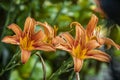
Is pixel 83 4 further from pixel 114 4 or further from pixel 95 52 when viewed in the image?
pixel 95 52

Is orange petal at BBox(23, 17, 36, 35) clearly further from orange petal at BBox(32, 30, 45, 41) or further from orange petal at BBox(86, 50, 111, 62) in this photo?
orange petal at BBox(86, 50, 111, 62)

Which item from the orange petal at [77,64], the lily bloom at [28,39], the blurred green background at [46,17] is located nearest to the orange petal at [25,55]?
the lily bloom at [28,39]

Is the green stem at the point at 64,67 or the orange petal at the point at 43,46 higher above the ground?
the orange petal at the point at 43,46

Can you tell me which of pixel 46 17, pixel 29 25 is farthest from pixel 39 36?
pixel 46 17

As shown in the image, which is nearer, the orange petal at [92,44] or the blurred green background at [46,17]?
the orange petal at [92,44]

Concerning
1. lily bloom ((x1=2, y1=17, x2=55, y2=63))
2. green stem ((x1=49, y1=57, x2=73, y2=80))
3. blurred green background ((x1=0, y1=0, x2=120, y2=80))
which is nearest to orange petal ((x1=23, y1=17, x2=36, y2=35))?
lily bloom ((x1=2, y1=17, x2=55, y2=63))

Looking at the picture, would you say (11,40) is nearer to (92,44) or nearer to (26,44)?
(26,44)

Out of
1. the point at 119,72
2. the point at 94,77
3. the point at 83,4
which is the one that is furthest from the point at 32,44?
the point at 94,77

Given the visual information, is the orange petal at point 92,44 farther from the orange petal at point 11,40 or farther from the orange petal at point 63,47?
the orange petal at point 11,40
